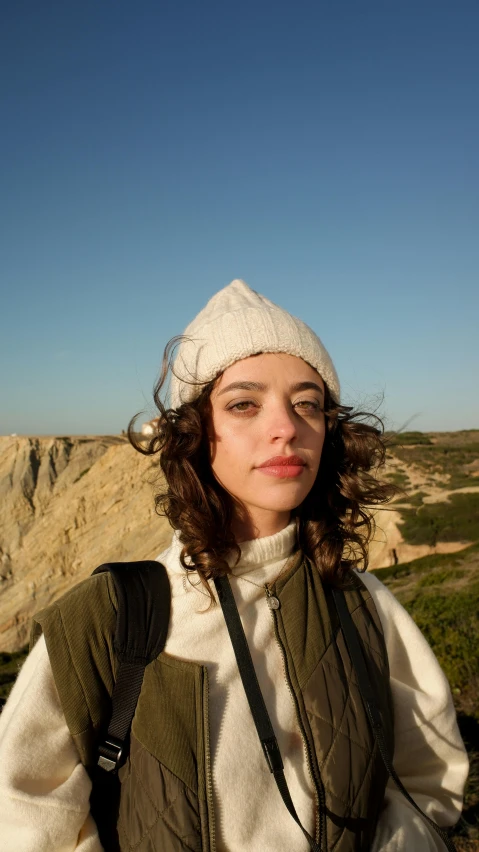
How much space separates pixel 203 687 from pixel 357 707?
454mm

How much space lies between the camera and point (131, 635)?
1.42 meters

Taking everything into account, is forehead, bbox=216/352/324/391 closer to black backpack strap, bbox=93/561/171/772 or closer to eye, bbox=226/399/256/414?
eye, bbox=226/399/256/414

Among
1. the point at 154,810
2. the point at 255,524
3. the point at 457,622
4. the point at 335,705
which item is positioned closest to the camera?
the point at 154,810

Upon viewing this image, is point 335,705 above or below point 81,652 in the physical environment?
below

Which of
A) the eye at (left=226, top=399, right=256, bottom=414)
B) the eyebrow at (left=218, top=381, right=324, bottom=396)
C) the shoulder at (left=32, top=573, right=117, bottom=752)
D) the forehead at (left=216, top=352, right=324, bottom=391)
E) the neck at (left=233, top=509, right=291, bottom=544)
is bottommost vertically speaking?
the shoulder at (left=32, top=573, right=117, bottom=752)

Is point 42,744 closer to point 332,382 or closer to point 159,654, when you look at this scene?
point 159,654

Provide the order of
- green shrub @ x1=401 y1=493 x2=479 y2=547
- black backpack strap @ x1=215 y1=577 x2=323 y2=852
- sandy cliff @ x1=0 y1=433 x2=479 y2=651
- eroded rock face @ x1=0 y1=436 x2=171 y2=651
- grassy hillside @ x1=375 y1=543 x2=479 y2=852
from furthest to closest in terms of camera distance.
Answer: eroded rock face @ x1=0 y1=436 x2=171 y2=651 < sandy cliff @ x1=0 y1=433 x2=479 y2=651 < green shrub @ x1=401 y1=493 x2=479 y2=547 < grassy hillside @ x1=375 y1=543 x2=479 y2=852 < black backpack strap @ x1=215 y1=577 x2=323 y2=852

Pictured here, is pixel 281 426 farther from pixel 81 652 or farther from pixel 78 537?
pixel 78 537

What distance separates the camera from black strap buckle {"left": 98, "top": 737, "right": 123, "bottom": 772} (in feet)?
4.35

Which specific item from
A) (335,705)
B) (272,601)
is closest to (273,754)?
(335,705)

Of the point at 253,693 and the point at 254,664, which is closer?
the point at 253,693

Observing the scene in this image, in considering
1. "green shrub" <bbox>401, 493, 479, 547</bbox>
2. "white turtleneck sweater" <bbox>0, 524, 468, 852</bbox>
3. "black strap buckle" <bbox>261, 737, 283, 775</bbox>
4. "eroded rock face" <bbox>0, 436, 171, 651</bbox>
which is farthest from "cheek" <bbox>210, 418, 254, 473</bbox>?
"eroded rock face" <bbox>0, 436, 171, 651</bbox>

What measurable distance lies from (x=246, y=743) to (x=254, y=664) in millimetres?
199

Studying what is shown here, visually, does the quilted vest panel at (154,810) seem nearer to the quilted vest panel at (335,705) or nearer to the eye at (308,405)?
the quilted vest panel at (335,705)
